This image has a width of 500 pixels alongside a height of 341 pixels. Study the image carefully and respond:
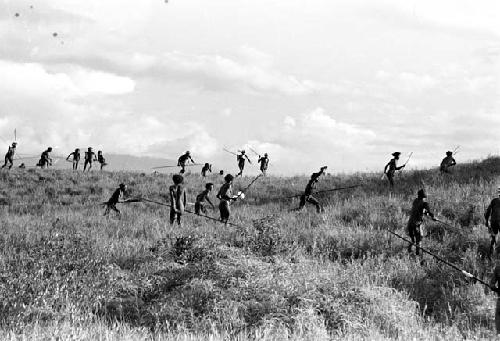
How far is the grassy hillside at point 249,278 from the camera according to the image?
8.81 m

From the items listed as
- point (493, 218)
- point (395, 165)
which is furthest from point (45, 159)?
point (493, 218)

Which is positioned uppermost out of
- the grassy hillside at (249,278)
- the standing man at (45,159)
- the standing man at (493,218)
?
the standing man at (45,159)

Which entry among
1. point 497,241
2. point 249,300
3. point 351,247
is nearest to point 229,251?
point 249,300

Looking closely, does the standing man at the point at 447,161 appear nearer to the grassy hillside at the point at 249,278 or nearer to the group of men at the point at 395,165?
the group of men at the point at 395,165

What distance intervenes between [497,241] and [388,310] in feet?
20.7

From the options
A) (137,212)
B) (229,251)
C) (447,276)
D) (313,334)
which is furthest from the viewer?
(137,212)

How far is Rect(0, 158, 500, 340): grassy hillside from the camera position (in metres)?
8.81

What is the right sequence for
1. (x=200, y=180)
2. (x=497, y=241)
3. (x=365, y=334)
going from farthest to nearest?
1. (x=200, y=180)
2. (x=497, y=241)
3. (x=365, y=334)

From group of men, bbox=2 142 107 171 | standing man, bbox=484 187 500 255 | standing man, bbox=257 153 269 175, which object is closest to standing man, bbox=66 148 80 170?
group of men, bbox=2 142 107 171

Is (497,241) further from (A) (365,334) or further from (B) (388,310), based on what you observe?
(A) (365,334)

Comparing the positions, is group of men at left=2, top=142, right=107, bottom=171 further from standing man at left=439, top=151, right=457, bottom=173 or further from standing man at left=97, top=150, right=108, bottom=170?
standing man at left=439, top=151, right=457, bottom=173

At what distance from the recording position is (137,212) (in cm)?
2159

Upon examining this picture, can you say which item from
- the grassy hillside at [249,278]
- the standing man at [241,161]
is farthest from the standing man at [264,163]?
the grassy hillside at [249,278]

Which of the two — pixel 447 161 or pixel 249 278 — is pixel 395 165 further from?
pixel 249 278
